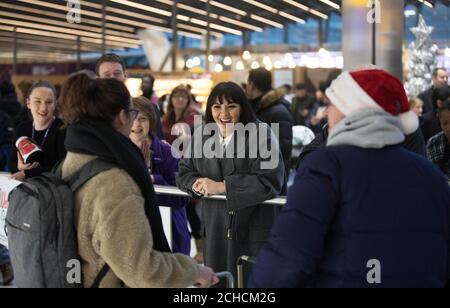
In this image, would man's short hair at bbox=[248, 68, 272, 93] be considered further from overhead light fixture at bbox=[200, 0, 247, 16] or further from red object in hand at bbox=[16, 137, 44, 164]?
overhead light fixture at bbox=[200, 0, 247, 16]

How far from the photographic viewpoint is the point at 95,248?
220cm

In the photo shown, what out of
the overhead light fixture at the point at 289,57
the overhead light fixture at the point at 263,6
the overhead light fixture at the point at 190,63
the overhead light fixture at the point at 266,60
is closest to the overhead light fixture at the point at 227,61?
the overhead light fixture at the point at 266,60

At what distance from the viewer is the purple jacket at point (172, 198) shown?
151 inches

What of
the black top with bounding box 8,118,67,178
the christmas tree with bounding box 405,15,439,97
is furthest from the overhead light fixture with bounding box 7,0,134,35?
the christmas tree with bounding box 405,15,439,97

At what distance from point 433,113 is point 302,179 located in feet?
13.1

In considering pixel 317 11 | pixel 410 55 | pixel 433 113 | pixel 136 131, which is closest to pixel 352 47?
pixel 433 113

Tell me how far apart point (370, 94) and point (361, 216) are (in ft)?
1.13

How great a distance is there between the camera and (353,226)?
1.91 m

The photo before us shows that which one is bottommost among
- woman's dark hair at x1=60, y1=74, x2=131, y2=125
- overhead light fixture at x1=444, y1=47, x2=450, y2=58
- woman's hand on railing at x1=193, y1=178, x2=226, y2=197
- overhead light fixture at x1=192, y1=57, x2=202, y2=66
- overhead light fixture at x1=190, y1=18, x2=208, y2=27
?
woman's hand on railing at x1=193, y1=178, x2=226, y2=197

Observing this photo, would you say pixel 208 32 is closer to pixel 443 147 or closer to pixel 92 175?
pixel 443 147

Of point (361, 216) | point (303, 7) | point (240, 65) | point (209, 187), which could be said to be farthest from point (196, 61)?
point (361, 216)

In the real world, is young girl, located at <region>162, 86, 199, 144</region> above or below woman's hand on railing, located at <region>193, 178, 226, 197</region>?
above

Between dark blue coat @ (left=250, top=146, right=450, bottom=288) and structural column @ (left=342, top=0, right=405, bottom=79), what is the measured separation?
3.98m

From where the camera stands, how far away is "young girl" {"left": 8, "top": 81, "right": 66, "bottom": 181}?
3934 millimetres
